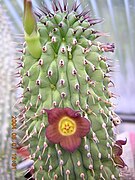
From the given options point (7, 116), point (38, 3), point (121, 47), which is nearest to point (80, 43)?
point (7, 116)

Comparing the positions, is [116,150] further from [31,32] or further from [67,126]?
[31,32]

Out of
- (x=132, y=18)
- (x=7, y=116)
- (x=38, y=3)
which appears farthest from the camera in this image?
(x=132, y=18)

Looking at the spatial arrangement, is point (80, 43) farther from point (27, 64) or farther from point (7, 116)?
point (7, 116)

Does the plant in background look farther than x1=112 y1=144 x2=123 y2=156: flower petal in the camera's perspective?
Yes

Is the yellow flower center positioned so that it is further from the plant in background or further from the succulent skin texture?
the plant in background

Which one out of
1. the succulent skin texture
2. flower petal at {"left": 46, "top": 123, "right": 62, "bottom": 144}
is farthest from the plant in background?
flower petal at {"left": 46, "top": 123, "right": 62, "bottom": 144}

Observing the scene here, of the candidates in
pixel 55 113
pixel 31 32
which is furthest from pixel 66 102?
pixel 31 32

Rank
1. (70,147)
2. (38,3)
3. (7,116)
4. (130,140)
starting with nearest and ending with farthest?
(70,147) < (7,116) < (38,3) < (130,140)

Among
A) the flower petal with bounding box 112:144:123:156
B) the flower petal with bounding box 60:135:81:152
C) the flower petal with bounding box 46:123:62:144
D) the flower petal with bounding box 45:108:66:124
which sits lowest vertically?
the flower petal with bounding box 112:144:123:156
